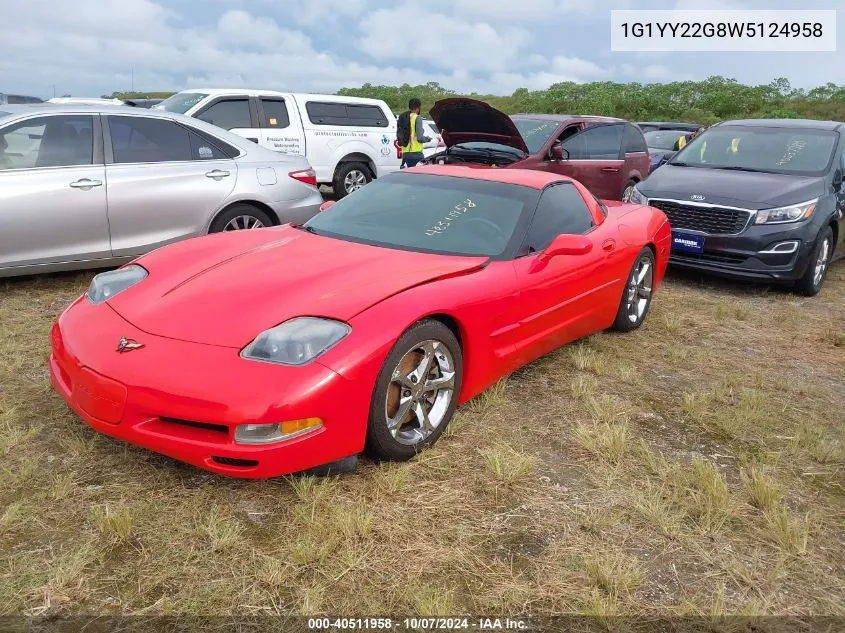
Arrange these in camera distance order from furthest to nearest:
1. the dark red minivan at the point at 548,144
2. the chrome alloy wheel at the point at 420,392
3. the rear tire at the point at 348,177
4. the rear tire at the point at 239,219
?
the rear tire at the point at 348,177, the dark red minivan at the point at 548,144, the rear tire at the point at 239,219, the chrome alloy wheel at the point at 420,392

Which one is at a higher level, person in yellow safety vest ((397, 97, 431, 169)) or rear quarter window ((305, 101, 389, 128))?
rear quarter window ((305, 101, 389, 128))

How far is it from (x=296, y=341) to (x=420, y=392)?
67 centimetres

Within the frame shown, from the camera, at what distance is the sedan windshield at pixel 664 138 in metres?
15.3

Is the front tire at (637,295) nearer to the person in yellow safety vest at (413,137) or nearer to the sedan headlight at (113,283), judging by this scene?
the sedan headlight at (113,283)

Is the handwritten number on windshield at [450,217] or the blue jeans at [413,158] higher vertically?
the blue jeans at [413,158]

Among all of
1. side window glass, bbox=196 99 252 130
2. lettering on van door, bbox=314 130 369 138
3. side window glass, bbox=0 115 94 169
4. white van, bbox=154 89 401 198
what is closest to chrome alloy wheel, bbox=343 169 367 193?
white van, bbox=154 89 401 198

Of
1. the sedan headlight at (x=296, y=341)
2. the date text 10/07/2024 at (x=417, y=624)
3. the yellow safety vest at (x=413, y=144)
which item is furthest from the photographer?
the yellow safety vest at (x=413, y=144)

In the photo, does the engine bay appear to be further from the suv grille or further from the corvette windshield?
the corvette windshield

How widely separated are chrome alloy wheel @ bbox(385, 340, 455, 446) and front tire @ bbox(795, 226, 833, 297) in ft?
16.4

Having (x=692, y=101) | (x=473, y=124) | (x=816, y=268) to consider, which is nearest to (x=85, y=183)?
(x=473, y=124)

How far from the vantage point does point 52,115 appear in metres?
5.61

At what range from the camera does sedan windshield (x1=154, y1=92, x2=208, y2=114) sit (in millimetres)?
9727

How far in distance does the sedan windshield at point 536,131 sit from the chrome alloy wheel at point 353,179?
104 inches

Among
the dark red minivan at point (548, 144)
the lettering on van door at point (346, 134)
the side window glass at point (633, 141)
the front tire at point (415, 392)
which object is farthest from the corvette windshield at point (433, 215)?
the side window glass at point (633, 141)
